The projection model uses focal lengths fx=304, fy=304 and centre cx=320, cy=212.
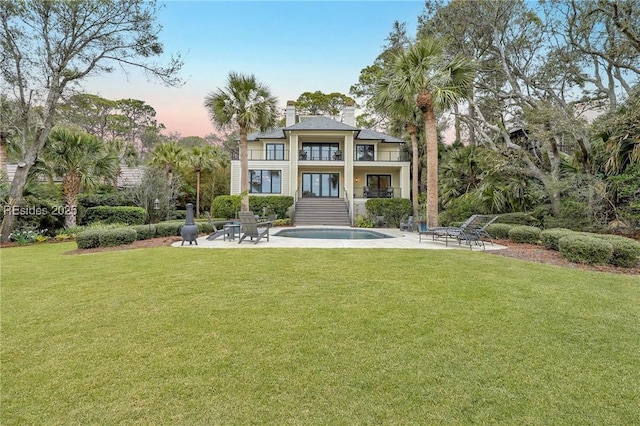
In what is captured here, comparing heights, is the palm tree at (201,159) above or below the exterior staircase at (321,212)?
above

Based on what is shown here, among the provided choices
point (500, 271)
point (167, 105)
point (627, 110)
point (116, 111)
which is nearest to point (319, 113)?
point (167, 105)

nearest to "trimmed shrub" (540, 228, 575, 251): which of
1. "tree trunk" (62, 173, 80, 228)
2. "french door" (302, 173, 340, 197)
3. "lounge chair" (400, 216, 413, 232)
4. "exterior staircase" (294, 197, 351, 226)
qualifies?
"lounge chair" (400, 216, 413, 232)

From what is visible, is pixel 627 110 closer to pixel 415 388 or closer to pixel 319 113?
pixel 415 388

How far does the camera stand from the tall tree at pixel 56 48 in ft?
38.8

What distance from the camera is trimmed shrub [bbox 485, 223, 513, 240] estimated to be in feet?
37.4

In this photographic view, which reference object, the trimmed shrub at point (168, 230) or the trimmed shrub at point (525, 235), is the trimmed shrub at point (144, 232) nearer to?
the trimmed shrub at point (168, 230)

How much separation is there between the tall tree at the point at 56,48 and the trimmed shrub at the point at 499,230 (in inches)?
587

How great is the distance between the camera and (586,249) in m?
7.31

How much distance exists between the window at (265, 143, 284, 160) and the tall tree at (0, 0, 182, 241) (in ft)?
40.9

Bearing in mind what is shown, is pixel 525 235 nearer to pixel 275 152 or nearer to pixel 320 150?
pixel 320 150

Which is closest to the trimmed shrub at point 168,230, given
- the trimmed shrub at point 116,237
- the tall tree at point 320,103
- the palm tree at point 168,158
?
the trimmed shrub at point 116,237

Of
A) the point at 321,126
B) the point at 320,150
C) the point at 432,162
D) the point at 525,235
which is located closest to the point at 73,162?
the point at 321,126

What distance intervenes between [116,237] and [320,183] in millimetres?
17243

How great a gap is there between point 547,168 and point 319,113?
27733 mm
